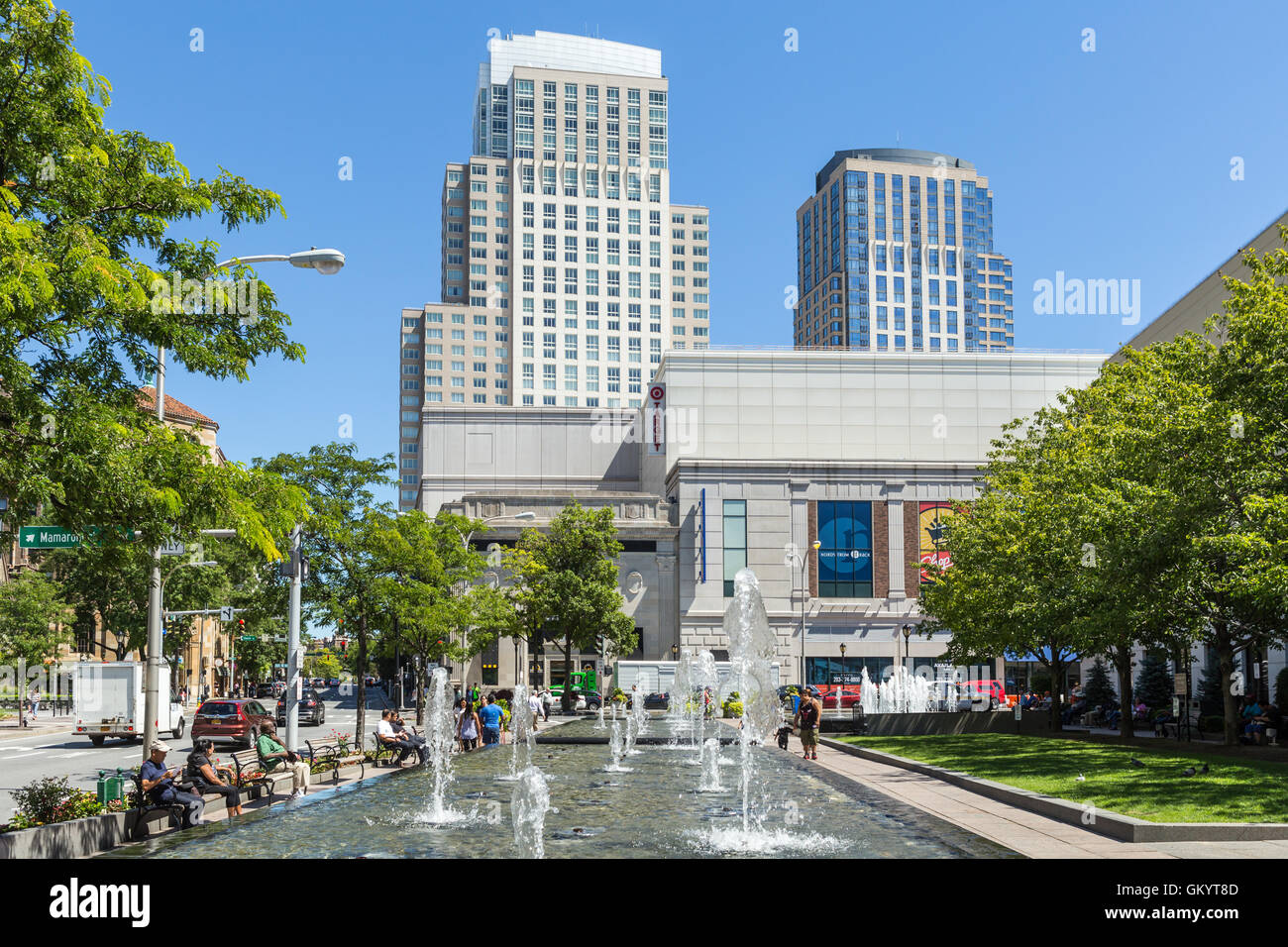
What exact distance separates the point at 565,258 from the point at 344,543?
138484mm

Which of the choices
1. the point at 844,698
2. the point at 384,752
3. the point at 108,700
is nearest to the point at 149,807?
the point at 384,752

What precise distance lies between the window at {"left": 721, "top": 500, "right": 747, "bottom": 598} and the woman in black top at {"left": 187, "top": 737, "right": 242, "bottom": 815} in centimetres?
6228

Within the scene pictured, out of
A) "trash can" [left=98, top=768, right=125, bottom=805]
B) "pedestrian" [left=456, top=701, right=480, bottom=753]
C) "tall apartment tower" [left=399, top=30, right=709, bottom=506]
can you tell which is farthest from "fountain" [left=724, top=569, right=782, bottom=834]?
"tall apartment tower" [left=399, top=30, right=709, bottom=506]

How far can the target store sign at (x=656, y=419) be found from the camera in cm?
8669

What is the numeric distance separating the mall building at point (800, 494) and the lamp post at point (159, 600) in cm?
4206

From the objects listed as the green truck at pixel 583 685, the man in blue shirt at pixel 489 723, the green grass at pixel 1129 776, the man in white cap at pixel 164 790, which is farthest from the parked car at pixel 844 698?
the man in white cap at pixel 164 790

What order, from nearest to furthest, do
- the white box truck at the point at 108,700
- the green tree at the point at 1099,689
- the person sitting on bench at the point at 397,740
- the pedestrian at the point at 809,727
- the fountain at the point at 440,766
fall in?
the fountain at the point at 440,766 → the person sitting on bench at the point at 397,740 → the pedestrian at the point at 809,727 → the white box truck at the point at 108,700 → the green tree at the point at 1099,689

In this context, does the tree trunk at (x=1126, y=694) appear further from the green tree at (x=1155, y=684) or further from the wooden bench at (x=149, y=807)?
the wooden bench at (x=149, y=807)
